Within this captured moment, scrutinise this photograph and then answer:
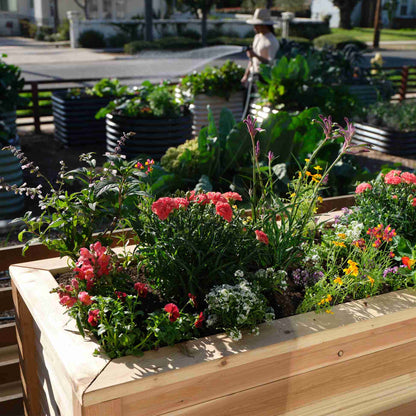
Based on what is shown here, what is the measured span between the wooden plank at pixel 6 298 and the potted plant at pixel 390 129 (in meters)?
6.08

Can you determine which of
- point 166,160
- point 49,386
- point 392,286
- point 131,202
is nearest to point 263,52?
point 166,160

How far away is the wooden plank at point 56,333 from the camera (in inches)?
71.0

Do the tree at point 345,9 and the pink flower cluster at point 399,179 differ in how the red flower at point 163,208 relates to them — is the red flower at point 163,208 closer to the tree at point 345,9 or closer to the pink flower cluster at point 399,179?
the pink flower cluster at point 399,179

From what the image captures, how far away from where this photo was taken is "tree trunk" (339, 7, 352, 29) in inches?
1677

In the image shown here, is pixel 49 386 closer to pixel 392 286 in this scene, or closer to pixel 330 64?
Result: pixel 392 286

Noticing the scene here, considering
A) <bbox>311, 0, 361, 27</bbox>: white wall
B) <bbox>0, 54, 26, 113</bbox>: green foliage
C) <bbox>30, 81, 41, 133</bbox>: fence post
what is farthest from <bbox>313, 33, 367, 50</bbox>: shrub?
<bbox>0, 54, 26, 113</bbox>: green foliage

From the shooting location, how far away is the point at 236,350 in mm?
1946

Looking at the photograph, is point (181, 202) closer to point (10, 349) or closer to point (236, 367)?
point (236, 367)

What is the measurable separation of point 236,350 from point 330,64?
315 inches

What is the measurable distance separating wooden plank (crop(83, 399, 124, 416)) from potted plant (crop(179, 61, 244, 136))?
609 cm

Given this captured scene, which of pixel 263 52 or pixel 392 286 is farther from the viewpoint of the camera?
pixel 263 52

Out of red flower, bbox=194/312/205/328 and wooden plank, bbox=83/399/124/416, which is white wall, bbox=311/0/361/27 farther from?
wooden plank, bbox=83/399/124/416

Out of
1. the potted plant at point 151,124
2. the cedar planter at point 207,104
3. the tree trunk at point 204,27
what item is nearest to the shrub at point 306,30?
the tree trunk at point 204,27

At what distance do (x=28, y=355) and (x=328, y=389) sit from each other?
1126 millimetres
